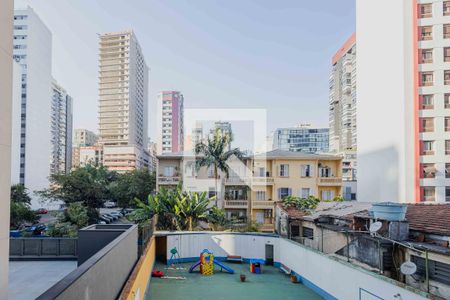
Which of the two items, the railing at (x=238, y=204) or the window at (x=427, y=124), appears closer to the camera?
the window at (x=427, y=124)

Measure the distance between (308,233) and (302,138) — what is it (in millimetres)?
111373

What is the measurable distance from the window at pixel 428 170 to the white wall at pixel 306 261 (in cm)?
1613

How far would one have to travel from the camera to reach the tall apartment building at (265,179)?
97.3ft

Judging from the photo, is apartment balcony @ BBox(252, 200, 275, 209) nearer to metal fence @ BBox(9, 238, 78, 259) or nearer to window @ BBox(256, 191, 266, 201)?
window @ BBox(256, 191, 266, 201)

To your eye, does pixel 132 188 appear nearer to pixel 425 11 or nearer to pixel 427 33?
pixel 427 33

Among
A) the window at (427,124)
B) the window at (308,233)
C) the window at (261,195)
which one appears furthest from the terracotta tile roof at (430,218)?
the window at (427,124)

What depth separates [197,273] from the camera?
17.2 meters

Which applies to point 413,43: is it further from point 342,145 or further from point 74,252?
point 342,145

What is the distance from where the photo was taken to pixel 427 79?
28328 millimetres

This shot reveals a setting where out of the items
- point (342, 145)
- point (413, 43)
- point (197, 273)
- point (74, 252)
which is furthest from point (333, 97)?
point (74, 252)

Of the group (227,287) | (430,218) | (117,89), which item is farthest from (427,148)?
(117,89)

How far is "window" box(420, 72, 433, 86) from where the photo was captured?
92.4 ft

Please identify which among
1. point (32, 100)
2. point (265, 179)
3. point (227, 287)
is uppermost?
point (32, 100)

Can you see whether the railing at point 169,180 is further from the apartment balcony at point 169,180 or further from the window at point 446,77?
the window at point 446,77
